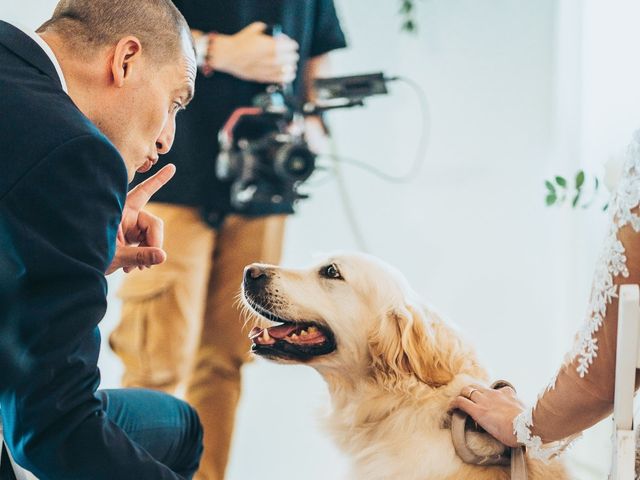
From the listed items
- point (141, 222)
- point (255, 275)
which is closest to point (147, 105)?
point (141, 222)

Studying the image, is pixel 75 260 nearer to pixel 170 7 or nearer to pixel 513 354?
pixel 170 7

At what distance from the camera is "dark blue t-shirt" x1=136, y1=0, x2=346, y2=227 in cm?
199

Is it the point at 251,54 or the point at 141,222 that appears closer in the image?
the point at 141,222

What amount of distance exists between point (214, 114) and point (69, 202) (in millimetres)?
1228

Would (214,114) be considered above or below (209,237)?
above

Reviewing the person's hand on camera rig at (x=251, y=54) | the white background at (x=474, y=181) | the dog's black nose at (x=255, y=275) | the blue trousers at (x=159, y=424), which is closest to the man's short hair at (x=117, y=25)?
the dog's black nose at (x=255, y=275)

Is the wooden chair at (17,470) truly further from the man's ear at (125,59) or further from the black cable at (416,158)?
the black cable at (416,158)

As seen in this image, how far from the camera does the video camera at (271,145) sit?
1.98 metres

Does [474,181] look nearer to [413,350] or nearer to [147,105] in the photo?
[413,350]

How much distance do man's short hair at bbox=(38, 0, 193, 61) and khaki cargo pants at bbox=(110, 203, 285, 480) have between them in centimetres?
95

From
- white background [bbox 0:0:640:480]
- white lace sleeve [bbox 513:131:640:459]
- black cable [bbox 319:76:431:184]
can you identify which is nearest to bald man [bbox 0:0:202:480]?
white lace sleeve [bbox 513:131:640:459]

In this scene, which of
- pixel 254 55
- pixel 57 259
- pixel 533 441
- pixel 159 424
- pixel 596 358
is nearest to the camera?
pixel 57 259

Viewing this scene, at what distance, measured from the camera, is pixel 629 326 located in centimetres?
85

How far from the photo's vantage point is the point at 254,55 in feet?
6.46
